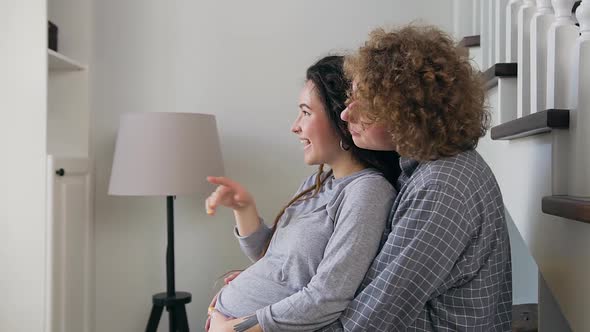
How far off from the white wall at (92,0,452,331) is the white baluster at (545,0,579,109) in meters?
1.69

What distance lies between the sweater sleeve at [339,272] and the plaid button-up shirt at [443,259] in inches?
1.5

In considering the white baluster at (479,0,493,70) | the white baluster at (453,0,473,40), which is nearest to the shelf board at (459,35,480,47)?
the white baluster at (479,0,493,70)

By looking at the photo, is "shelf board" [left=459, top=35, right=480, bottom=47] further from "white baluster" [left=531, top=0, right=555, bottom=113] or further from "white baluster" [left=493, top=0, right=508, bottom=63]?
"white baluster" [left=531, top=0, right=555, bottom=113]

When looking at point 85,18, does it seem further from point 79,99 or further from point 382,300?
point 382,300

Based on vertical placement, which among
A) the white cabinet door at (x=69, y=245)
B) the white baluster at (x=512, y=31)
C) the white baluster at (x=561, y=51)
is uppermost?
the white baluster at (x=512, y=31)

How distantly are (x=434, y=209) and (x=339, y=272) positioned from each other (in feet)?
0.77

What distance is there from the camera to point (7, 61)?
2324 mm

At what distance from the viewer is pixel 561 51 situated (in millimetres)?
1149

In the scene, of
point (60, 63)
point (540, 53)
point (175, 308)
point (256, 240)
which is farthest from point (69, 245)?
point (540, 53)

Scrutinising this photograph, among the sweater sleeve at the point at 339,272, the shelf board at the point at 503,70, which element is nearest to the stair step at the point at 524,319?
the shelf board at the point at 503,70

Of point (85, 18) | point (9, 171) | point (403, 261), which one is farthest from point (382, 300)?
point (85, 18)

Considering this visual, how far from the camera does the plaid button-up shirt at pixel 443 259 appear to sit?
1128mm

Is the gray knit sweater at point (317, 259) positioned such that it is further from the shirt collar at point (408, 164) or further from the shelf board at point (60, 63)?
the shelf board at point (60, 63)

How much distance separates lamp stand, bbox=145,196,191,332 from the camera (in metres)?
2.48
